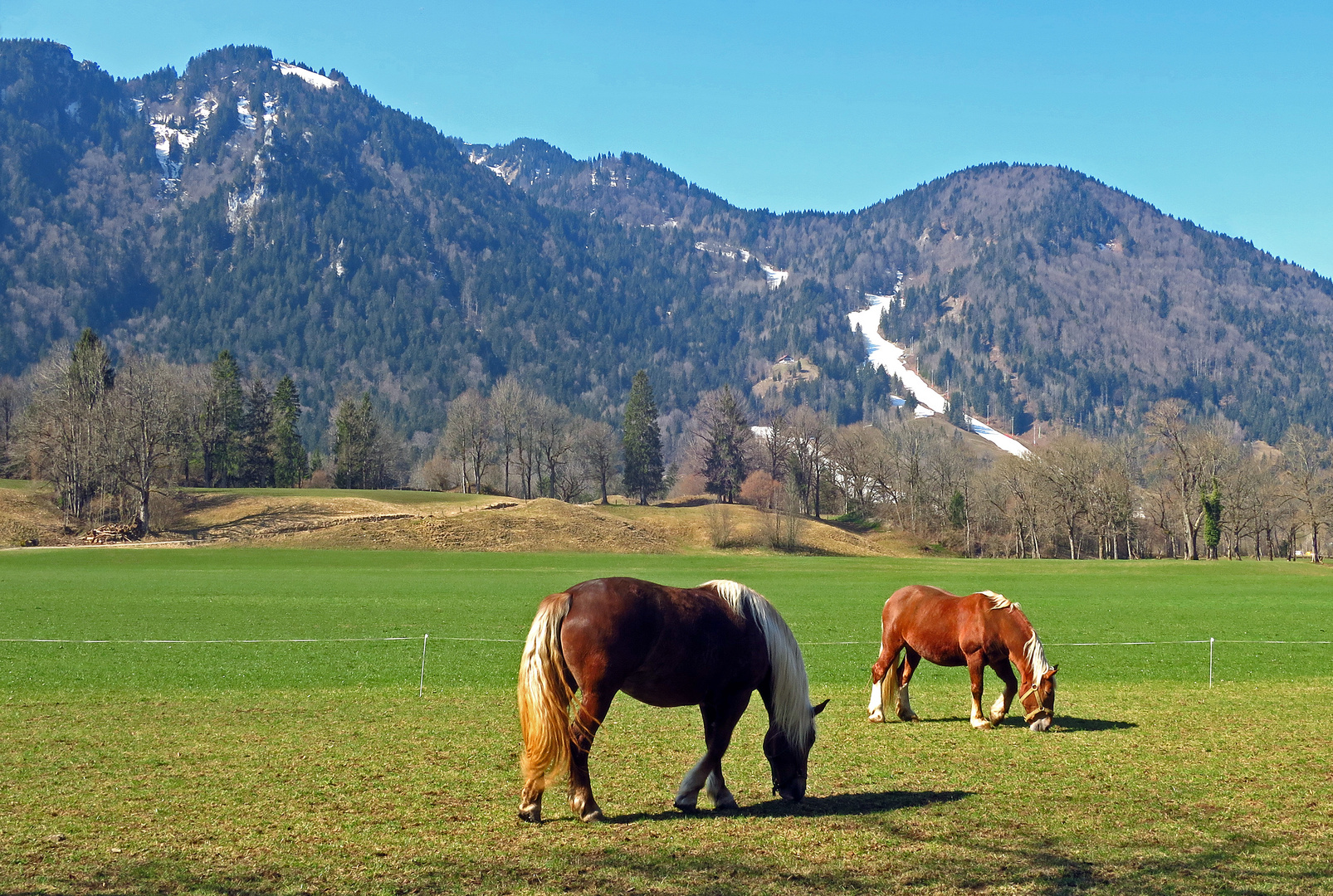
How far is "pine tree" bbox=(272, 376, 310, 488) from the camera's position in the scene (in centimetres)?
10769

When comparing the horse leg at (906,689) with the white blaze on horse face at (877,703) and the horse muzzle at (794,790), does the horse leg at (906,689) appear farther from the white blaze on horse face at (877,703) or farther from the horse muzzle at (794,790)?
the horse muzzle at (794,790)

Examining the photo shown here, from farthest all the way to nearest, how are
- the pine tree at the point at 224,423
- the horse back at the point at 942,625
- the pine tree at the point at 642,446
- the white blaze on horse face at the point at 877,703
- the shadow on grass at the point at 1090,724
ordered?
1. the pine tree at the point at 642,446
2. the pine tree at the point at 224,423
3. the white blaze on horse face at the point at 877,703
4. the shadow on grass at the point at 1090,724
5. the horse back at the point at 942,625

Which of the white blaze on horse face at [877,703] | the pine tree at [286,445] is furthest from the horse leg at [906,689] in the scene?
the pine tree at [286,445]

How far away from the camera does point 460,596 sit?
3794 cm

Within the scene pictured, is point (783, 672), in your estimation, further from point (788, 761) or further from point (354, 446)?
point (354, 446)

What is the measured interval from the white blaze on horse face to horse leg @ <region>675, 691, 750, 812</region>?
18.3 feet

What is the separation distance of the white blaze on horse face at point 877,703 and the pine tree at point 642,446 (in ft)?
345

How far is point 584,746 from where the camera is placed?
8938 mm

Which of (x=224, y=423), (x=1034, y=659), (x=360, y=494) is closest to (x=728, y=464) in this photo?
(x=360, y=494)

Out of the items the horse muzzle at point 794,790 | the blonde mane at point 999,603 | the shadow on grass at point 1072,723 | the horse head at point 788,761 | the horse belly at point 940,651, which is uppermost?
the blonde mane at point 999,603

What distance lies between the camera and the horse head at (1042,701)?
13.3m

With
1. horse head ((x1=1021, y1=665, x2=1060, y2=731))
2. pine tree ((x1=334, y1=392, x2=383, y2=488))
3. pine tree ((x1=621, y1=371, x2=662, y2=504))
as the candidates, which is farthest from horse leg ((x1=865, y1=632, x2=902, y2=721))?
pine tree ((x1=621, y1=371, x2=662, y2=504))

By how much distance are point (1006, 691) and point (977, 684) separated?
47 cm

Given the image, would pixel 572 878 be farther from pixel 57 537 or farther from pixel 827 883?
pixel 57 537
